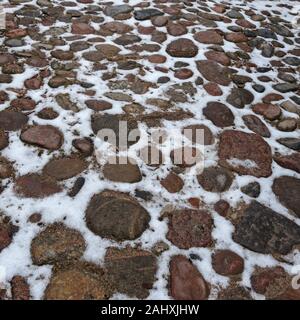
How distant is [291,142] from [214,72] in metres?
1.09

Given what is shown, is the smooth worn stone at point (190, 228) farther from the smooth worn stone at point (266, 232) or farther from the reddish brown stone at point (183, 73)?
the reddish brown stone at point (183, 73)

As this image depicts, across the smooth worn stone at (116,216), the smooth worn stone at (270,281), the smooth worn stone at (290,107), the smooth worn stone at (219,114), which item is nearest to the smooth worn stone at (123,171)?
the smooth worn stone at (116,216)

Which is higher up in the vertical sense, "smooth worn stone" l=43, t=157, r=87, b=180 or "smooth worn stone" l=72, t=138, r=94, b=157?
"smooth worn stone" l=72, t=138, r=94, b=157

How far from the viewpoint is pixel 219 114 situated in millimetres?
3258

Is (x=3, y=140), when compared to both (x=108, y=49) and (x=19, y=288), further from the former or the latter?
(x=108, y=49)

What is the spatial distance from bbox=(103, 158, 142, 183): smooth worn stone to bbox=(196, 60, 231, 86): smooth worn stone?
140 cm

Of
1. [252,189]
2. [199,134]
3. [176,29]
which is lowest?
[252,189]

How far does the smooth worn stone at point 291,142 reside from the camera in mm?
3086

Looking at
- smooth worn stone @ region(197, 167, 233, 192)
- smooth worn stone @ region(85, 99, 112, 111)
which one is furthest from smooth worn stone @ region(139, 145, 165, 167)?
smooth worn stone @ region(85, 99, 112, 111)

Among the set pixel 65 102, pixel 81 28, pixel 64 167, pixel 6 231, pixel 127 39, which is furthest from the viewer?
pixel 81 28

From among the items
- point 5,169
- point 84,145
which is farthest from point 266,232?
point 5,169

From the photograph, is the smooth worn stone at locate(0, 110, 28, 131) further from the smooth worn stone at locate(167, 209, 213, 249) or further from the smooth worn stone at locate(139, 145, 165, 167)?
the smooth worn stone at locate(167, 209, 213, 249)

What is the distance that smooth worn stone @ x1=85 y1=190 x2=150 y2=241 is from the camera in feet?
7.70
